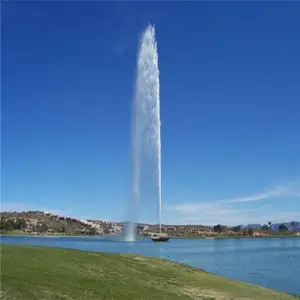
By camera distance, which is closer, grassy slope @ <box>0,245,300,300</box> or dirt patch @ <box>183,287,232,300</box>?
grassy slope @ <box>0,245,300,300</box>

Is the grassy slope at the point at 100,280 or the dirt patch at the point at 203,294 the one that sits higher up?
the grassy slope at the point at 100,280

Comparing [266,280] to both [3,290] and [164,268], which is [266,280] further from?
[3,290]

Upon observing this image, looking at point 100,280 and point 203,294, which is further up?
point 100,280

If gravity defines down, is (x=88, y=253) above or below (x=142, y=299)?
above

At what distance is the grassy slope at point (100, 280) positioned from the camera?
22.2 m

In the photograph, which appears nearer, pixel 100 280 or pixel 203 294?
pixel 100 280

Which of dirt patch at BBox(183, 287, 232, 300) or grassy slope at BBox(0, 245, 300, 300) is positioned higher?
grassy slope at BBox(0, 245, 300, 300)

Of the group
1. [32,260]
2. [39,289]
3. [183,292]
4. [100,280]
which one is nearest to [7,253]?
[32,260]

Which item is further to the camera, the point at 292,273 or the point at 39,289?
the point at 292,273

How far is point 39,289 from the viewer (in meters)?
21.5

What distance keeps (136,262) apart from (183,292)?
39.0 feet

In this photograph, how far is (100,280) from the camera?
90.6 feet

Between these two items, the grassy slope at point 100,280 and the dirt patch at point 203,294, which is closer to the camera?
the grassy slope at point 100,280

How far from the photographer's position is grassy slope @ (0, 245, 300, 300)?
22.2 meters
